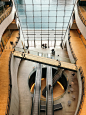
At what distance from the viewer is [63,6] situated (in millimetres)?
23781

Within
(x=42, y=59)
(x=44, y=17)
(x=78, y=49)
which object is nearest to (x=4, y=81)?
(x=42, y=59)

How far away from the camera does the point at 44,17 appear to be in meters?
25.2

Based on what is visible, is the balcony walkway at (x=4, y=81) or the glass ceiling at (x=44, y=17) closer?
the balcony walkway at (x=4, y=81)

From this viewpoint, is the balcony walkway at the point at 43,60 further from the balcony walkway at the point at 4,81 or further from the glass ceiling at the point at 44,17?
the glass ceiling at the point at 44,17

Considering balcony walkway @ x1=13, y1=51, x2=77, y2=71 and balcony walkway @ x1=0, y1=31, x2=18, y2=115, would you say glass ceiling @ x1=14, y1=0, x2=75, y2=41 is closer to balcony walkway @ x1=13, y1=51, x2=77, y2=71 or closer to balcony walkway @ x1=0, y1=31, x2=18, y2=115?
balcony walkway @ x1=0, y1=31, x2=18, y2=115

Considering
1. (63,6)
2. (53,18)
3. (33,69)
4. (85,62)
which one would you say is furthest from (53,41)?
(85,62)

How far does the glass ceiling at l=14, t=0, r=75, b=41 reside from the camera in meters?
23.6

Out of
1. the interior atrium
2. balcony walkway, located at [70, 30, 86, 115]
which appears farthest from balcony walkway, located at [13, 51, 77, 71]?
balcony walkway, located at [70, 30, 86, 115]

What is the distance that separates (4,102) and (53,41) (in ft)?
72.7

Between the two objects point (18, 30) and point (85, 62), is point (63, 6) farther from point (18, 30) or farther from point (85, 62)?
point (85, 62)

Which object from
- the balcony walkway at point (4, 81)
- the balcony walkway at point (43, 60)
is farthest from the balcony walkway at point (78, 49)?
the balcony walkway at point (4, 81)

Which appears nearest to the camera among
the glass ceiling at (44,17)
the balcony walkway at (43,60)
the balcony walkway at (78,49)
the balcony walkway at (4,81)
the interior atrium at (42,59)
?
the balcony walkway at (4,81)

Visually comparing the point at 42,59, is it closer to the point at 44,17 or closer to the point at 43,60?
the point at 43,60

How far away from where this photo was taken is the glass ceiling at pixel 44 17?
23.6 meters
